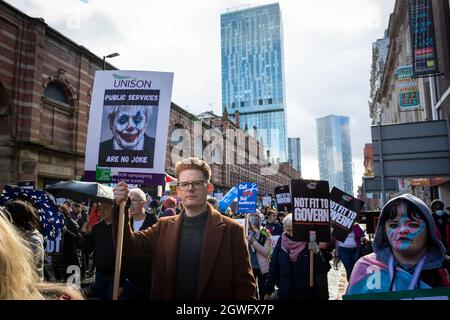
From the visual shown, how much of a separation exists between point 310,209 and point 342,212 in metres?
2.02

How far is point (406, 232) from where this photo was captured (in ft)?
8.00

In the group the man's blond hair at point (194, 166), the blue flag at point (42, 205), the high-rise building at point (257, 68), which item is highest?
the high-rise building at point (257, 68)

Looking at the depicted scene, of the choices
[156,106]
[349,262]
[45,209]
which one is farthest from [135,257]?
[349,262]

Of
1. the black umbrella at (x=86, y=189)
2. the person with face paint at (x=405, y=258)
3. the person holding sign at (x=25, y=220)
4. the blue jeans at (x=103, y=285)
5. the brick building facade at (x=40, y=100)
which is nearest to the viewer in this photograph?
the person with face paint at (x=405, y=258)

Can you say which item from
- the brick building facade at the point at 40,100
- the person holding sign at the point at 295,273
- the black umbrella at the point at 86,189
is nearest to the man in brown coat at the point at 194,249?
the person holding sign at the point at 295,273

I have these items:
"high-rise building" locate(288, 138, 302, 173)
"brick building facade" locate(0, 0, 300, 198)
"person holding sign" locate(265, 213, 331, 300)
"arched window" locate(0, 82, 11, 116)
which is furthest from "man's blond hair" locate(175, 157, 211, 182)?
"high-rise building" locate(288, 138, 302, 173)

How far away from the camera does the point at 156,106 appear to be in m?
4.34

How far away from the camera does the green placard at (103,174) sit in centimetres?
393

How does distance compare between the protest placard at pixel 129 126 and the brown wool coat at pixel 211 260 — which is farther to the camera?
the protest placard at pixel 129 126

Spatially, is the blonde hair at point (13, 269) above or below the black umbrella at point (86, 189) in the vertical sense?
below

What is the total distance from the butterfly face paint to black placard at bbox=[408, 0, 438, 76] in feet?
55.0

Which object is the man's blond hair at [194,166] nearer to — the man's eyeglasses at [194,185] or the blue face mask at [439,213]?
the man's eyeglasses at [194,185]

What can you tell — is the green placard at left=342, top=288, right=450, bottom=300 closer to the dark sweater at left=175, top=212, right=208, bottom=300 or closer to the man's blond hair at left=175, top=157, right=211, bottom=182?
the dark sweater at left=175, top=212, right=208, bottom=300

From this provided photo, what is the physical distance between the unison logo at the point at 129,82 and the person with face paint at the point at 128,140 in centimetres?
27
